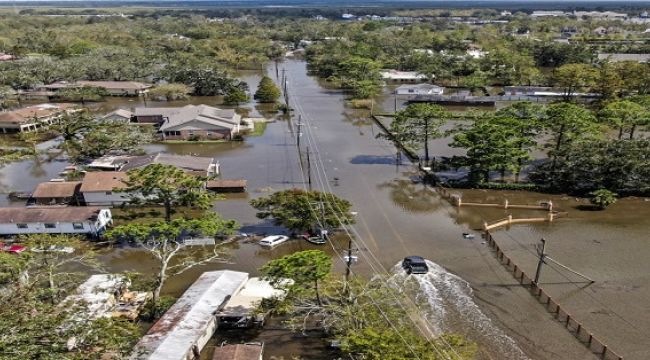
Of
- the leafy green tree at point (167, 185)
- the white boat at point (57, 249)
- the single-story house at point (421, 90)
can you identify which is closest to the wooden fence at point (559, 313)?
the leafy green tree at point (167, 185)

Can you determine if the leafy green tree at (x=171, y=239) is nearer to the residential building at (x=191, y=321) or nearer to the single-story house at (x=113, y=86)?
the residential building at (x=191, y=321)

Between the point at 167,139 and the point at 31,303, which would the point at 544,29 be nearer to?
the point at 167,139

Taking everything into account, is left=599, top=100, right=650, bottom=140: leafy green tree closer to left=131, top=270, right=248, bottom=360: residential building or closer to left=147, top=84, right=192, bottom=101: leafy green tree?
left=131, top=270, right=248, bottom=360: residential building

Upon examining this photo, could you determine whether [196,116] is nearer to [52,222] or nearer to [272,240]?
[52,222]

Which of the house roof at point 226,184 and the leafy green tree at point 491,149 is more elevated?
the leafy green tree at point 491,149

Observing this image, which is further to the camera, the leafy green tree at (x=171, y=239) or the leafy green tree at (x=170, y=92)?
the leafy green tree at (x=170, y=92)

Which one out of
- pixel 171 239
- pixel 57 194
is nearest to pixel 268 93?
pixel 57 194

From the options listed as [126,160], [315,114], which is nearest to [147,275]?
[126,160]
